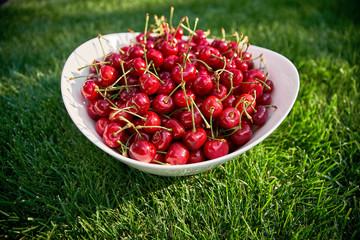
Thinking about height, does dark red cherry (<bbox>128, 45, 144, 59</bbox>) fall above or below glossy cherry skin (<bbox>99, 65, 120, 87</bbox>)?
above

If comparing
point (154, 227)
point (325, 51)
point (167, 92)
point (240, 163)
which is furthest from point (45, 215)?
point (325, 51)

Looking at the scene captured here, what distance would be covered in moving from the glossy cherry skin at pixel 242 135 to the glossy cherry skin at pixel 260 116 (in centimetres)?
7

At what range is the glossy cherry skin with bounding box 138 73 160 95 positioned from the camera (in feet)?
3.98

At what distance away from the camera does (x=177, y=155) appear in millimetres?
1119

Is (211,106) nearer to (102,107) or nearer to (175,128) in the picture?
(175,128)

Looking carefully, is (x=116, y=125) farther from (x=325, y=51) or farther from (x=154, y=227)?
(x=325, y=51)

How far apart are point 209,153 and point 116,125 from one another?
0.44 m

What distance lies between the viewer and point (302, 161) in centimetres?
152

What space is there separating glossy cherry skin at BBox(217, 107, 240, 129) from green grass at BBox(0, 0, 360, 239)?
323 mm

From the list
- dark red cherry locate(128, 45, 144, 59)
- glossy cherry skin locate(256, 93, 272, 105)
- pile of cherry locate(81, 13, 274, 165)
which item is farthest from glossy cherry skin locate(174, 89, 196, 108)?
glossy cherry skin locate(256, 93, 272, 105)

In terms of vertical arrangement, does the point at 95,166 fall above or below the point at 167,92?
below

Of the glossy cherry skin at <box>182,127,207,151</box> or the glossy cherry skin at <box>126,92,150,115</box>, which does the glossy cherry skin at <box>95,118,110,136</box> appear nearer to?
the glossy cherry skin at <box>126,92,150,115</box>

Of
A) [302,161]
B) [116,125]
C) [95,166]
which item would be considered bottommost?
[302,161]

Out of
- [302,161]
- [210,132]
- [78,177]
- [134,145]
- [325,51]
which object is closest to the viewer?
[134,145]
